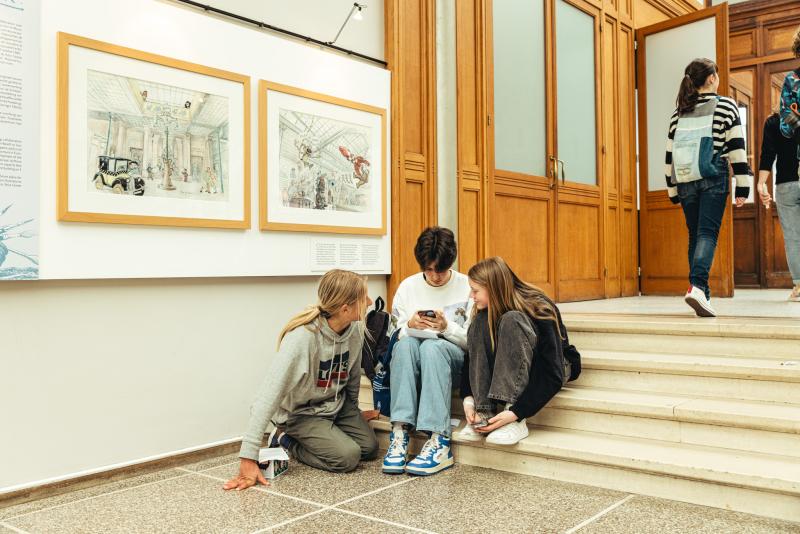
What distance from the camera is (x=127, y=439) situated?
3.19 meters

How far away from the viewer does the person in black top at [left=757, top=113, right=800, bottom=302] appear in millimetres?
4691

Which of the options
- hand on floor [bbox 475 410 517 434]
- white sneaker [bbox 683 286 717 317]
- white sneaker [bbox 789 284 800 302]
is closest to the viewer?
hand on floor [bbox 475 410 517 434]

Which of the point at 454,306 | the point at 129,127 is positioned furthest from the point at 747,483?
the point at 129,127

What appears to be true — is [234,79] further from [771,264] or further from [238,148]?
[771,264]

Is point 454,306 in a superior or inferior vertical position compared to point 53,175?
inferior

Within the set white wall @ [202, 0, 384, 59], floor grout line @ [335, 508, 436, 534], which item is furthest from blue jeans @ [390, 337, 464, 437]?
white wall @ [202, 0, 384, 59]

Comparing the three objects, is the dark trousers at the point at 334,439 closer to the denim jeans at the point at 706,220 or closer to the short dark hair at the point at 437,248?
the short dark hair at the point at 437,248

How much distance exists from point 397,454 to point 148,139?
175 centimetres

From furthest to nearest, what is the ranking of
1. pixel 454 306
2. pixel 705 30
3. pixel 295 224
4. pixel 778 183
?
pixel 705 30 → pixel 778 183 → pixel 295 224 → pixel 454 306

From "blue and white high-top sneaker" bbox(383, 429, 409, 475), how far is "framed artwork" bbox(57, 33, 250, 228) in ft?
4.20

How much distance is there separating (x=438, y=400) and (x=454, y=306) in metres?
0.52

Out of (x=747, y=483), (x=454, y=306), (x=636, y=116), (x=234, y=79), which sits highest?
(x=636, y=116)

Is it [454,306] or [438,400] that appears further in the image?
[454,306]

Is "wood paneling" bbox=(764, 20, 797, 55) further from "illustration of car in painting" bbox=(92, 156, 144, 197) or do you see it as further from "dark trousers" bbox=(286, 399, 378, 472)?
"illustration of car in painting" bbox=(92, 156, 144, 197)
